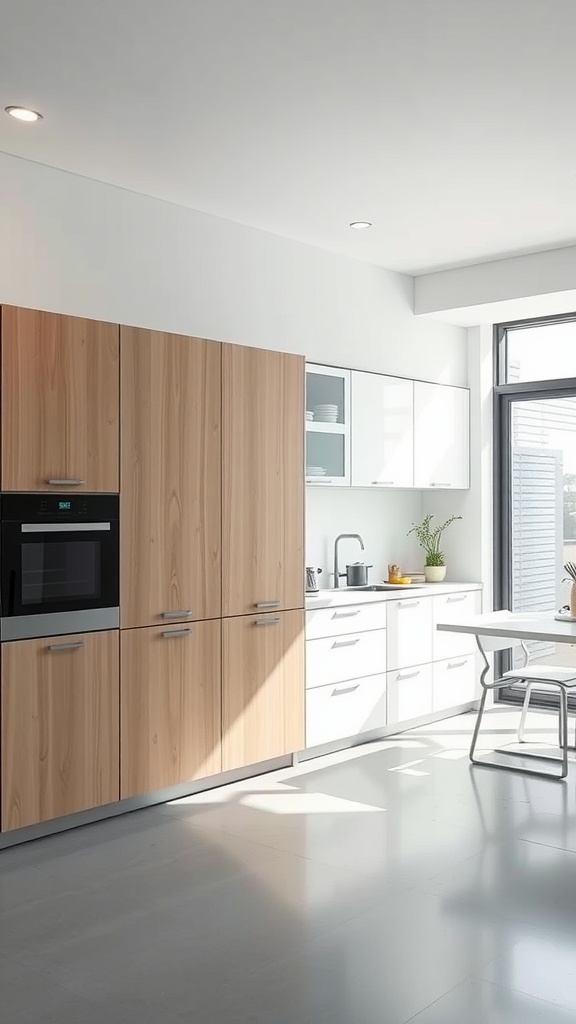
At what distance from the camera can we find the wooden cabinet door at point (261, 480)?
4.68 m

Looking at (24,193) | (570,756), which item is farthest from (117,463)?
(570,756)

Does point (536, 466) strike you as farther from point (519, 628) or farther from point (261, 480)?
point (261, 480)

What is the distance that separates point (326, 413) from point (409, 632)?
147 centimetres

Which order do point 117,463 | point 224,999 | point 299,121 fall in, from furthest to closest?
1. point 117,463
2. point 299,121
3. point 224,999

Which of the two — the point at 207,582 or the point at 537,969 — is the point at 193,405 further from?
the point at 537,969

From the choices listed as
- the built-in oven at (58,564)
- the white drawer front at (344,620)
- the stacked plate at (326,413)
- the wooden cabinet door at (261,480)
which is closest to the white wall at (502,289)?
the stacked plate at (326,413)

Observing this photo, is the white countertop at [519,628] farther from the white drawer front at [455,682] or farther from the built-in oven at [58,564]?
the built-in oven at [58,564]

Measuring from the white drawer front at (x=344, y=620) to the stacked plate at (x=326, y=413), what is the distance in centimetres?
114

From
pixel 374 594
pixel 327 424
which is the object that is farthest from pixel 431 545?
pixel 327 424

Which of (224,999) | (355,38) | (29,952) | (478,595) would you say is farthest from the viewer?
(478,595)

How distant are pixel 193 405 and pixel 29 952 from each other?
247 cm

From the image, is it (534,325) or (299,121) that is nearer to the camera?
(299,121)

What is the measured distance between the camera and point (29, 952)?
2.95 m

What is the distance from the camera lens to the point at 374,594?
5695mm
